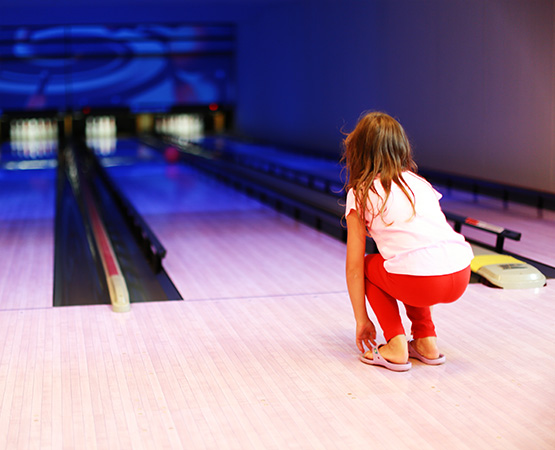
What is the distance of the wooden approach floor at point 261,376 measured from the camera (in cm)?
193

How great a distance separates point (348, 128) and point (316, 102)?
1.27 metres

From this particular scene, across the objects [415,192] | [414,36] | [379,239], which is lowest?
[379,239]

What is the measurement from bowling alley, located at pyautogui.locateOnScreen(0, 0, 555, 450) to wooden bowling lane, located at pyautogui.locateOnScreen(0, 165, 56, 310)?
3cm

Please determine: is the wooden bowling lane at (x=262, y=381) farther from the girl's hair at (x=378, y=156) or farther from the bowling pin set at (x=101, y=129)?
the bowling pin set at (x=101, y=129)

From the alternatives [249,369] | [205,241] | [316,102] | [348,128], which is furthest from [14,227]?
[316,102]

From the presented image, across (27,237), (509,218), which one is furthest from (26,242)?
(509,218)

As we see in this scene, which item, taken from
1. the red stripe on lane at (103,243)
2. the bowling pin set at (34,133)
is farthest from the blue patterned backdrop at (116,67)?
the red stripe on lane at (103,243)

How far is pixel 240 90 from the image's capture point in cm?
1612

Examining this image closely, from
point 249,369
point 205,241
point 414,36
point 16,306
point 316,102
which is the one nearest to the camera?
point 249,369

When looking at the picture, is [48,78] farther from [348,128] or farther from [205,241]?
[205,241]

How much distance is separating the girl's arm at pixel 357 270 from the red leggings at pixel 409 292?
0.05 metres

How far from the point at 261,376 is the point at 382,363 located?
0.40 metres

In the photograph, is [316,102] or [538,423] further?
[316,102]

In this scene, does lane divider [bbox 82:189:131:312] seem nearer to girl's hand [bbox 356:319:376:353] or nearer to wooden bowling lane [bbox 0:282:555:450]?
wooden bowling lane [bbox 0:282:555:450]
